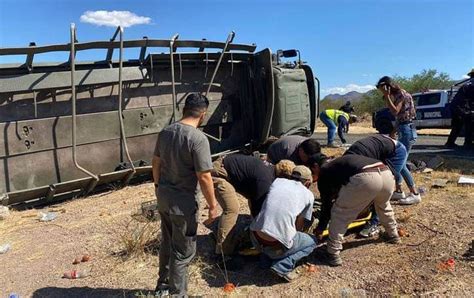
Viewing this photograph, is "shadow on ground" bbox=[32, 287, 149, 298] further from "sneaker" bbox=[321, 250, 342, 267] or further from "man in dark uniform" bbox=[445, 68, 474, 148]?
"man in dark uniform" bbox=[445, 68, 474, 148]

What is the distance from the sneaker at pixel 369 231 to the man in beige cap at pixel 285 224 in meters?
0.96

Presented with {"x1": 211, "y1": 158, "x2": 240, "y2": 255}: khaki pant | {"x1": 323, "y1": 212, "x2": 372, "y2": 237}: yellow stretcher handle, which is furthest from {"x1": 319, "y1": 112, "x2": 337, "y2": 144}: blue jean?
{"x1": 211, "y1": 158, "x2": 240, "y2": 255}: khaki pant

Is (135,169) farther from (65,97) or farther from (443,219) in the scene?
(443,219)

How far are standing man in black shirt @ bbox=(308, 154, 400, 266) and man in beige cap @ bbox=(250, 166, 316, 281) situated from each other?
250 millimetres

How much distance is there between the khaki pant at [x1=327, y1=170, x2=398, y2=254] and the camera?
437cm

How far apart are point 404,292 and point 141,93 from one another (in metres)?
5.16

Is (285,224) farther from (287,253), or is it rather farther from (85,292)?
(85,292)

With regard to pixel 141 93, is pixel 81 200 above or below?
below

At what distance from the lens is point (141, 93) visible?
301 inches

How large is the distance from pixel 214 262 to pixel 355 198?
1.53 meters

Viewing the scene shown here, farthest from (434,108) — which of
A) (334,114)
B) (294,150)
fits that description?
(294,150)

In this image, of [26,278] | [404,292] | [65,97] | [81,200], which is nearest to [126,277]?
[26,278]

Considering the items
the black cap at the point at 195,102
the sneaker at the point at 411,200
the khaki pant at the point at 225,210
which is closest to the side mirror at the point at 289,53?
the sneaker at the point at 411,200

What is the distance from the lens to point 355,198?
14.5 feet
